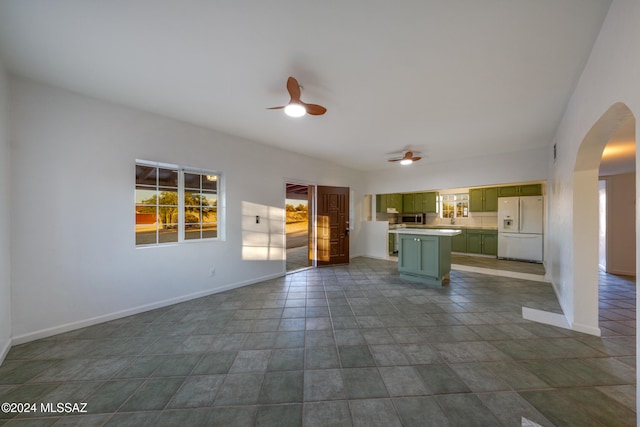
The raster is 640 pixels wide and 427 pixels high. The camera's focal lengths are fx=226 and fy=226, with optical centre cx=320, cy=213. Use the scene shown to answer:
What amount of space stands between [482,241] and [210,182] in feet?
25.3

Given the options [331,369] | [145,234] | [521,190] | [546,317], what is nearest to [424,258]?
[546,317]

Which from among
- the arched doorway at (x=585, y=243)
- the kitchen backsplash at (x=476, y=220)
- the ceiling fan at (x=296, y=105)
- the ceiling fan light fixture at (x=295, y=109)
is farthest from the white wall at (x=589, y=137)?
the kitchen backsplash at (x=476, y=220)

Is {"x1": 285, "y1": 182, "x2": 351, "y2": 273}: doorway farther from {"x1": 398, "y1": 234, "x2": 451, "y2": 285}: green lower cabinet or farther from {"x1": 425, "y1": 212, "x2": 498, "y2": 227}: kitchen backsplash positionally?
{"x1": 425, "y1": 212, "x2": 498, "y2": 227}: kitchen backsplash

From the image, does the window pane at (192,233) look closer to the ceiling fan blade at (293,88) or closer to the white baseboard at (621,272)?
the ceiling fan blade at (293,88)

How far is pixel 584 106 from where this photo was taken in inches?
85.4

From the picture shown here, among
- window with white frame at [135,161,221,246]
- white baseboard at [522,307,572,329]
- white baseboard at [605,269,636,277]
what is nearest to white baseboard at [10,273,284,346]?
window with white frame at [135,161,221,246]

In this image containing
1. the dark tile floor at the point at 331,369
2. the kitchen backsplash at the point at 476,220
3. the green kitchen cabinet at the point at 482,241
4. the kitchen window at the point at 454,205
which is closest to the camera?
the dark tile floor at the point at 331,369

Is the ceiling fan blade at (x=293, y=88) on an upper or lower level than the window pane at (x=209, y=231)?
upper

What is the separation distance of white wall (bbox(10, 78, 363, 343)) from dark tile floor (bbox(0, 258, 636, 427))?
1.09 feet

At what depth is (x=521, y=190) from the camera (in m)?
6.29

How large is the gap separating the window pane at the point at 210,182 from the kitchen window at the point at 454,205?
24.1 feet

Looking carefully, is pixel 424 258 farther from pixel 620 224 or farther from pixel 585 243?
pixel 620 224

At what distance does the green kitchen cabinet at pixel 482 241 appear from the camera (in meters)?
6.77

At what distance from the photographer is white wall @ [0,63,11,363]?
2137mm
